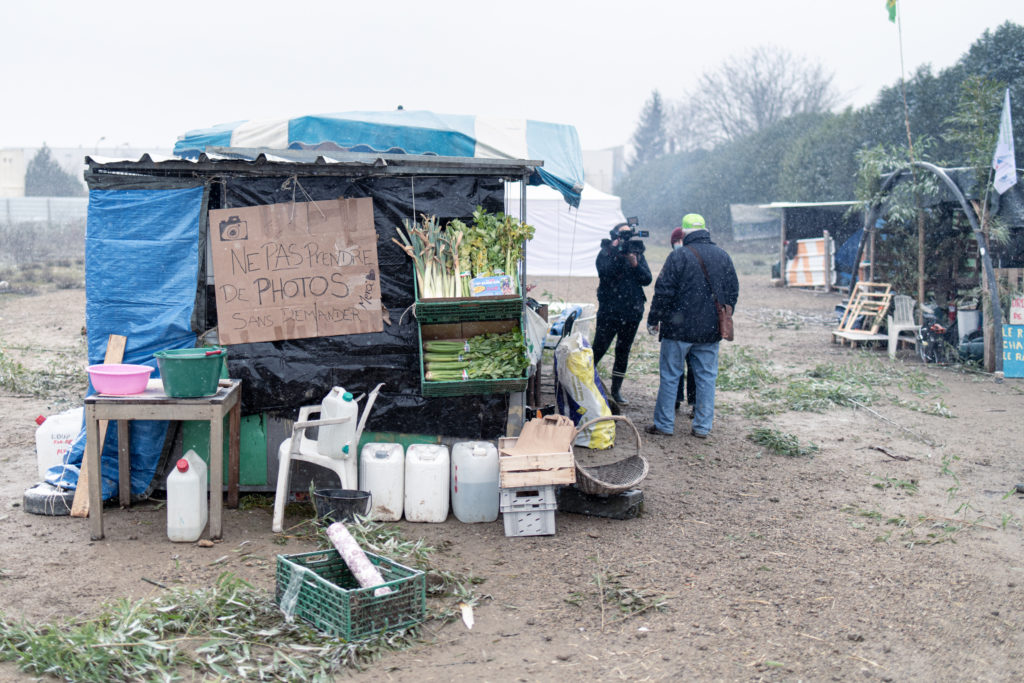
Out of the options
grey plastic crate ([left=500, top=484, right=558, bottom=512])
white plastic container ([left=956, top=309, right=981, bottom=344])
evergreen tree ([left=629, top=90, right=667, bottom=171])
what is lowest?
grey plastic crate ([left=500, top=484, right=558, bottom=512])

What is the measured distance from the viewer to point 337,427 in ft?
17.6

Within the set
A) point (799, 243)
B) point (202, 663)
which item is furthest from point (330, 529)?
point (799, 243)

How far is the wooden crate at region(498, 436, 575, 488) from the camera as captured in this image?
5.23 meters

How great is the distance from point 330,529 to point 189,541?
54.6 inches

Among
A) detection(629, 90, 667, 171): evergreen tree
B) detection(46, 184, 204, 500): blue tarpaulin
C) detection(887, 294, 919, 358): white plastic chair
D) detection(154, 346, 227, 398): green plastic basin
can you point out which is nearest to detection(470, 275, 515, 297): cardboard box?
detection(154, 346, 227, 398): green plastic basin

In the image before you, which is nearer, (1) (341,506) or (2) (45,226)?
(1) (341,506)

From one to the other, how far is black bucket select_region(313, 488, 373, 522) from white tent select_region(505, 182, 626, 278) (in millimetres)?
16767

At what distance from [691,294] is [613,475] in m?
2.27

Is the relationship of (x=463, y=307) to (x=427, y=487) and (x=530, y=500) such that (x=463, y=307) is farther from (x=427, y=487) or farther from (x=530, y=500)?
(x=530, y=500)

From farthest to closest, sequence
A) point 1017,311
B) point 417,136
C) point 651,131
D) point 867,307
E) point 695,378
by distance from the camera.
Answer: point 651,131, point 867,307, point 1017,311, point 417,136, point 695,378

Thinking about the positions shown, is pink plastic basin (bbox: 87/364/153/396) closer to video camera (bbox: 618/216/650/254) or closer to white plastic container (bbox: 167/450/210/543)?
white plastic container (bbox: 167/450/210/543)

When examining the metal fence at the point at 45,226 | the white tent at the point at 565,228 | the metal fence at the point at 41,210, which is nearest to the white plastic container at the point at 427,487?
the white tent at the point at 565,228

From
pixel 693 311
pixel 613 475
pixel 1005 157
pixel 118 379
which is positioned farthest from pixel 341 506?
pixel 1005 157

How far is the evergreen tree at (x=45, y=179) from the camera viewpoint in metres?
38.8
